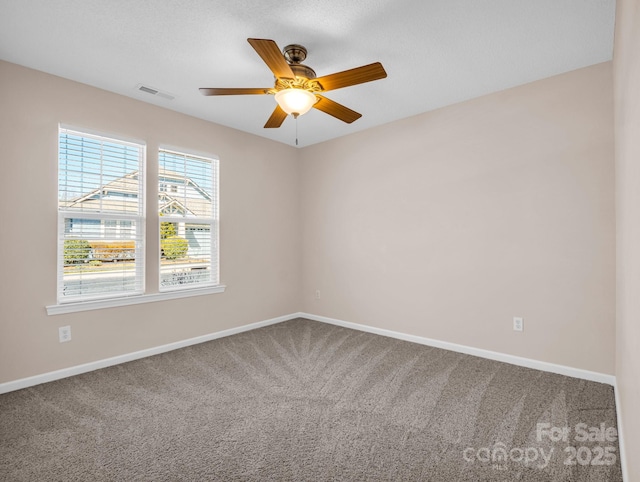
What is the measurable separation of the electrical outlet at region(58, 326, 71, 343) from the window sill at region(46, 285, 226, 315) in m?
0.14

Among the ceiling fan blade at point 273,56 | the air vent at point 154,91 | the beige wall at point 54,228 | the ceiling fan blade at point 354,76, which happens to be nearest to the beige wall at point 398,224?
the beige wall at point 54,228

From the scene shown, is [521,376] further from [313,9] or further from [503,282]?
[313,9]

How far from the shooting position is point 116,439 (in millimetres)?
2041

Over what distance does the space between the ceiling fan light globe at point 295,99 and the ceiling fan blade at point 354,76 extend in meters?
0.13

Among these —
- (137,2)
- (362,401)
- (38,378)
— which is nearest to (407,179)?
(362,401)

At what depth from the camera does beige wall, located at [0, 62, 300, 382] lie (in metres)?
2.71

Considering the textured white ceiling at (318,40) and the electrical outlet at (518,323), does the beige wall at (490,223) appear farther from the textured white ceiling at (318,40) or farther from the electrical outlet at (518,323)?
the textured white ceiling at (318,40)

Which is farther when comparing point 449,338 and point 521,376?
point 449,338

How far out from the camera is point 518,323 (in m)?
3.15

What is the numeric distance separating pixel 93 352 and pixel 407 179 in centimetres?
365

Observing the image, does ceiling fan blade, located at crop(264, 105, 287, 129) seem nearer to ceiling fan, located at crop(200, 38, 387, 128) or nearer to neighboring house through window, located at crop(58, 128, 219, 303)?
ceiling fan, located at crop(200, 38, 387, 128)

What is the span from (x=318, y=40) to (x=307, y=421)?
2638mm

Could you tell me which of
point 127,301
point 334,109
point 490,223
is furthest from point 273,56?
point 127,301

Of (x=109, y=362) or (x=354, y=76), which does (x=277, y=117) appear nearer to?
(x=354, y=76)
